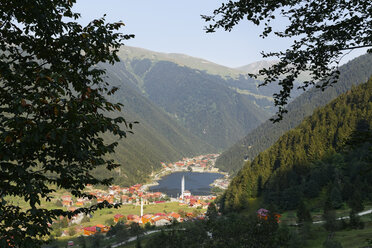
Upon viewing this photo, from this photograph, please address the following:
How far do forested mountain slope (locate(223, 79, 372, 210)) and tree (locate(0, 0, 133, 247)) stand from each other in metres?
Answer: 75.9

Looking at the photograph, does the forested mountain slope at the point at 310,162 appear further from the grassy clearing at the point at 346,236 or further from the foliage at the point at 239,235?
the foliage at the point at 239,235

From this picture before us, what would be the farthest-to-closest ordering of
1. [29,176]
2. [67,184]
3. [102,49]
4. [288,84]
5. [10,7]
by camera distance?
[288,84] → [102,49] → [67,184] → [10,7] → [29,176]

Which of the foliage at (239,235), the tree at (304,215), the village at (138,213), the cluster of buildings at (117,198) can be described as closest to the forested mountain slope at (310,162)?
the tree at (304,215)

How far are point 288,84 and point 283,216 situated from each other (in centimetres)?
7498

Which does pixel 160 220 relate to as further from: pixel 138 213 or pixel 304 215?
pixel 304 215

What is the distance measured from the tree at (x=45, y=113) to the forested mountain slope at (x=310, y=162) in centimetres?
7586

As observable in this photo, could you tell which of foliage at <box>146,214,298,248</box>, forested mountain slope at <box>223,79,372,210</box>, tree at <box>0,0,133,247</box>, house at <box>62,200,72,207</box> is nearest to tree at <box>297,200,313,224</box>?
A: foliage at <box>146,214,298,248</box>

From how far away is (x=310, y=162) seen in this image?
9762cm

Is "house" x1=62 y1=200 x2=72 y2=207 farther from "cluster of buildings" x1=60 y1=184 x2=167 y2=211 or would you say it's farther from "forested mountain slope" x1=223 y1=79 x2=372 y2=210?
"forested mountain slope" x1=223 y1=79 x2=372 y2=210

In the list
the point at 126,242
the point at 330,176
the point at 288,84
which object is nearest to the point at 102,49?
the point at 288,84

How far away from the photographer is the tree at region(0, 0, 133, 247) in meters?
6.05

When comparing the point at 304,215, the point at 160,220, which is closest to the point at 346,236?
the point at 304,215

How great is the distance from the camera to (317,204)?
75.0 metres

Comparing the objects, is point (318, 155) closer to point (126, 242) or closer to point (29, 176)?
point (126, 242)
